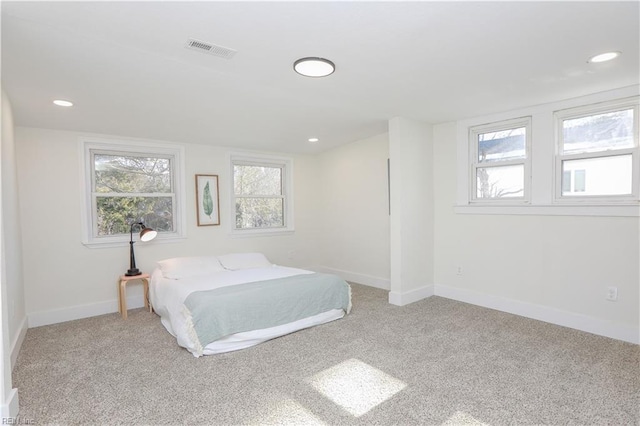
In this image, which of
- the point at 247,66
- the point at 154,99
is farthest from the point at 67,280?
the point at 247,66

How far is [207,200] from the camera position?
4.66 meters

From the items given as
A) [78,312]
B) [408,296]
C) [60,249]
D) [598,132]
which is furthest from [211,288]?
[598,132]

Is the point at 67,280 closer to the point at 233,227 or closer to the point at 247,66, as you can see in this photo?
the point at 233,227

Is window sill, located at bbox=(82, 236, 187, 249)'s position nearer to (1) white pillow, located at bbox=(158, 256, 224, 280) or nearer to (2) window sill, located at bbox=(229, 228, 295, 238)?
(1) white pillow, located at bbox=(158, 256, 224, 280)

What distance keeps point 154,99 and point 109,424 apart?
2441 millimetres

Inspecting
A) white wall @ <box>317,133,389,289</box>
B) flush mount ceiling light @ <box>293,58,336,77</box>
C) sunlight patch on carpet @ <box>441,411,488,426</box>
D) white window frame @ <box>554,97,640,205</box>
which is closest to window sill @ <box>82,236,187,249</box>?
white wall @ <box>317,133,389,289</box>

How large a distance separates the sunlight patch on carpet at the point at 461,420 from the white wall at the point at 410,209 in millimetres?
2000

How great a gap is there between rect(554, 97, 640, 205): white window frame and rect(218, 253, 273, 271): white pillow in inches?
133

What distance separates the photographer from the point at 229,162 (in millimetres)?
4863

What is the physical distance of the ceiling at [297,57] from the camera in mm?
1722

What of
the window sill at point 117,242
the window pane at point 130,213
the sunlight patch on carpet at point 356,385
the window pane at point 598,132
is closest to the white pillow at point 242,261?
the window sill at point 117,242

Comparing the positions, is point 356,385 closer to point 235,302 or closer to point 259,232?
point 235,302

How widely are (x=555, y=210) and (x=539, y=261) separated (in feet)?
1.79

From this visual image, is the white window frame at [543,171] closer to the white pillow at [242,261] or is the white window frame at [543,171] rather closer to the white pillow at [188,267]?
the white pillow at [242,261]
